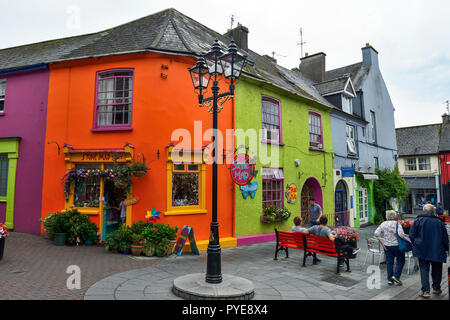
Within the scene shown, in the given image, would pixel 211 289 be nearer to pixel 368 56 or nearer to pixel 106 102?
pixel 106 102

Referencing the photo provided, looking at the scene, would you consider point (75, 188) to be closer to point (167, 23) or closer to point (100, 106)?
point (100, 106)

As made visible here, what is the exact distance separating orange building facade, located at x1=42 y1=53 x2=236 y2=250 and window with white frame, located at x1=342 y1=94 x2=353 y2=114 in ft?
34.8

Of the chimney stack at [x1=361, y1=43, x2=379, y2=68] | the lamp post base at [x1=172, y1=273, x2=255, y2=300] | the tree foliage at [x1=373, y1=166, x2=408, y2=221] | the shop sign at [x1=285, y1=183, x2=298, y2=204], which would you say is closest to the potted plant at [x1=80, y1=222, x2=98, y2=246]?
the lamp post base at [x1=172, y1=273, x2=255, y2=300]

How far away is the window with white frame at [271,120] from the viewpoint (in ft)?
42.5

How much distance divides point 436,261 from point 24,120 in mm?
13724

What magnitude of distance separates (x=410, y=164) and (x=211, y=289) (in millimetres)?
32850

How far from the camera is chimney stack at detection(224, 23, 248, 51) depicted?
16.7 metres

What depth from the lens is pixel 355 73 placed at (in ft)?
70.1

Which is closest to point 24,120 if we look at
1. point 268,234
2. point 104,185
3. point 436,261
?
point 104,185

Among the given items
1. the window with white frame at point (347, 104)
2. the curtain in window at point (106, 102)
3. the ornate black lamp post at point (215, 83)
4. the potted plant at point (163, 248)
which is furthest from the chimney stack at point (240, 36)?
the potted plant at point (163, 248)

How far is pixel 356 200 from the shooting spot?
18.1 m

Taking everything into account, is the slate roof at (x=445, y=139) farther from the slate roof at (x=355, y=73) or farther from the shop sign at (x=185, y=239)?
the shop sign at (x=185, y=239)
